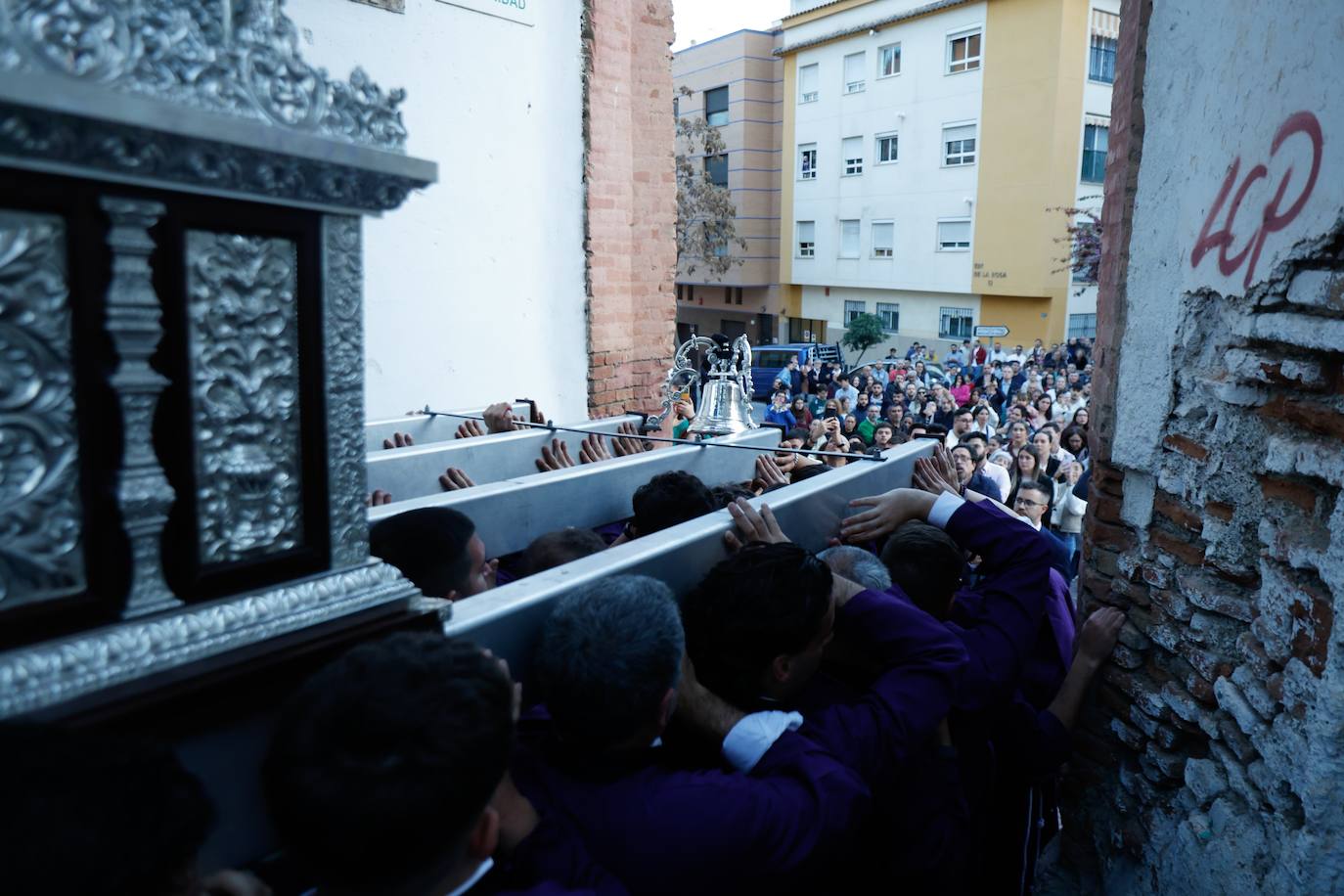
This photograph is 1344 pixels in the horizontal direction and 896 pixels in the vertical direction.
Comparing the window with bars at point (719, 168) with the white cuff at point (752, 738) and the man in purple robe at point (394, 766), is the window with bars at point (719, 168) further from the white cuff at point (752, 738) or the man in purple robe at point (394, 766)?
the man in purple robe at point (394, 766)

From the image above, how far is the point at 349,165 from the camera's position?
4.15 feet

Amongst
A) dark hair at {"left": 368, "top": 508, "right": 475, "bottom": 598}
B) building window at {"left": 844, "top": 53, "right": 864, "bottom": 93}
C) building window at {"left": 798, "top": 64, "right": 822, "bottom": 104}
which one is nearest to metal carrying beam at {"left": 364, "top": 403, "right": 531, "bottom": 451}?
dark hair at {"left": 368, "top": 508, "right": 475, "bottom": 598}

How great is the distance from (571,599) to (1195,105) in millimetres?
2406

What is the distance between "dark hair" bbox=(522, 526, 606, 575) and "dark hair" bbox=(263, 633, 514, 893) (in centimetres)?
127

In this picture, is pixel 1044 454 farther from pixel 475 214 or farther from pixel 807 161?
pixel 807 161

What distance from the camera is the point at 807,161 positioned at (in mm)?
28953

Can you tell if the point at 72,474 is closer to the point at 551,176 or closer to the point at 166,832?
the point at 166,832


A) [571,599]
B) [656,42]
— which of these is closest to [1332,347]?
[571,599]

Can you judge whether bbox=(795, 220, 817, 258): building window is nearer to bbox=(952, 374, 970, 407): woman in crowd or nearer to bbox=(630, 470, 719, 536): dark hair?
bbox=(952, 374, 970, 407): woman in crowd

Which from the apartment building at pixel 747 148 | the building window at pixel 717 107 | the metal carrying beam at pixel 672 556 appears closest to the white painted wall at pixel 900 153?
the apartment building at pixel 747 148

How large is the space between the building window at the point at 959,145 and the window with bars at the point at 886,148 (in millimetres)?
1596

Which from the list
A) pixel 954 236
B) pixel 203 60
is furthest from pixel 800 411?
pixel 954 236

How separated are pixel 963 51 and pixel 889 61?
7.47ft

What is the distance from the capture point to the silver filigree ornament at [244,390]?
1208 millimetres
